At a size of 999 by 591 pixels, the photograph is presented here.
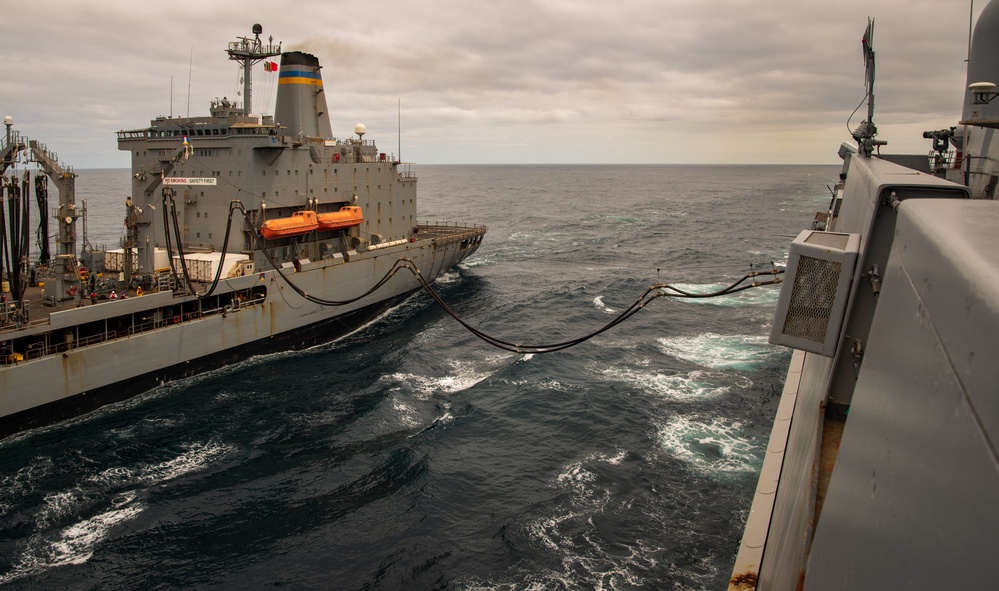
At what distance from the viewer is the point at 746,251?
56219 millimetres

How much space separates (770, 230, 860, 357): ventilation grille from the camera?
19.0 feet

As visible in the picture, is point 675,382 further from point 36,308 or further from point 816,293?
point 36,308

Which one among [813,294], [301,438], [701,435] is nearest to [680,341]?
[701,435]

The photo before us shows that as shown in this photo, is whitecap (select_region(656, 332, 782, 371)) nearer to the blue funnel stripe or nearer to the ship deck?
the ship deck

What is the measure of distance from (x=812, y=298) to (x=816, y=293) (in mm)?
59

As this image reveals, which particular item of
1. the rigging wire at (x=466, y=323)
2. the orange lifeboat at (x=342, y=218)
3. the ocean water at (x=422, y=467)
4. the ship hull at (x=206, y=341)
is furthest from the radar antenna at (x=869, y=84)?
the orange lifeboat at (x=342, y=218)

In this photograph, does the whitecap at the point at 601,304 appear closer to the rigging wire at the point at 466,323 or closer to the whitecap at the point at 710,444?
the rigging wire at the point at 466,323

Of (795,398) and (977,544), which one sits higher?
(977,544)

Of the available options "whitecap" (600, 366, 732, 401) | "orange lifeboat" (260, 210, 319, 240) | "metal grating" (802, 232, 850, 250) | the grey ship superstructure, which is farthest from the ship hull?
the grey ship superstructure

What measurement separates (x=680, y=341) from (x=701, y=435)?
10464mm

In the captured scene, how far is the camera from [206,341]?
27.2 meters

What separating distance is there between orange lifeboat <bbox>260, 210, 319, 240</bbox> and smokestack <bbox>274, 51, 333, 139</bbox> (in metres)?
6.83

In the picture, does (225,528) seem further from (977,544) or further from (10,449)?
(977,544)

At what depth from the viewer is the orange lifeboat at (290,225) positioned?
31031 mm
